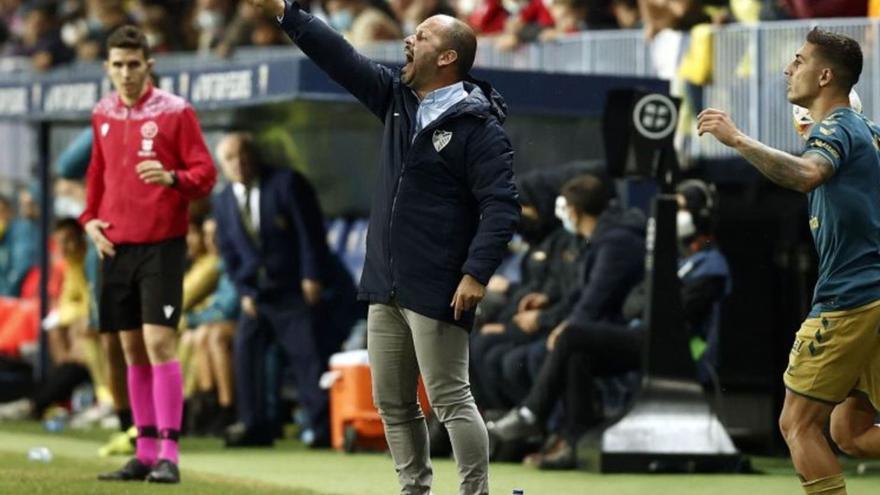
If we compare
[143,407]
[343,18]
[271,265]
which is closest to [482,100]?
[143,407]

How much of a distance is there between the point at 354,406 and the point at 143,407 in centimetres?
348

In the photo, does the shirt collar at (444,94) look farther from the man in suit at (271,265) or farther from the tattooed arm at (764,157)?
the man in suit at (271,265)

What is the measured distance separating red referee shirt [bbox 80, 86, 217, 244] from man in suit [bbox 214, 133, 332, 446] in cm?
393

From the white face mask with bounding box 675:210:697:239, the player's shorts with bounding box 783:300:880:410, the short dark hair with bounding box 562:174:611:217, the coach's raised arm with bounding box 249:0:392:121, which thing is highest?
the coach's raised arm with bounding box 249:0:392:121

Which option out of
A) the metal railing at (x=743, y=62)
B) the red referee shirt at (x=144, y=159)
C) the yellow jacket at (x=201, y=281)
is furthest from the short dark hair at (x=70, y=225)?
the red referee shirt at (x=144, y=159)

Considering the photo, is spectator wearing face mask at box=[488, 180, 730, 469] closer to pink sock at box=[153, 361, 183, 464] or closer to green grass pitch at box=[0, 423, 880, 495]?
green grass pitch at box=[0, 423, 880, 495]

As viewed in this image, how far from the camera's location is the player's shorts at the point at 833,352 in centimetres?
770

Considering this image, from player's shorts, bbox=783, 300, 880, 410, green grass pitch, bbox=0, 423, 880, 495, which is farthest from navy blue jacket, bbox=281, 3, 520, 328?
green grass pitch, bbox=0, 423, 880, 495

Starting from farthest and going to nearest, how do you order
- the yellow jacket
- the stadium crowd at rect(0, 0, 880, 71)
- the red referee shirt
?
the yellow jacket < the stadium crowd at rect(0, 0, 880, 71) < the red referee shirt

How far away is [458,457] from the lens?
820cm

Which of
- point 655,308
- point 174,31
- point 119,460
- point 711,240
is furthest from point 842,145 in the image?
point 174,31

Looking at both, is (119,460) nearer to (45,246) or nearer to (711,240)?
(711,240)

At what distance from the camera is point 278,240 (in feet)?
49.8

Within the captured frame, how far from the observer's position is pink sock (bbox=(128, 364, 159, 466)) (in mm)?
10914
